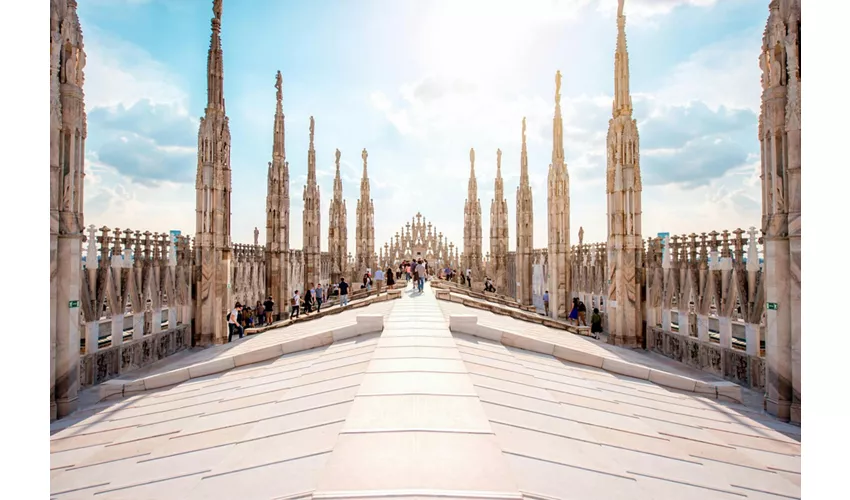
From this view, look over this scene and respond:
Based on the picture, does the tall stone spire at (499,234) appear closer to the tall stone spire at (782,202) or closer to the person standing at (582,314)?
the person standing at (582,314)

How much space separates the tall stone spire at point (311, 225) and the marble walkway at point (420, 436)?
69.2ft

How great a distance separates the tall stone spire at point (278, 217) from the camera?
2380cm

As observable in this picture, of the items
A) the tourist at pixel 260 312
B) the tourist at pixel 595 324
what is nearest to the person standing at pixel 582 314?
the tourist at pixel 595 324

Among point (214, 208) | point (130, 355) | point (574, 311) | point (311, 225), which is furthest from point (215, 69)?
point (574, 311)

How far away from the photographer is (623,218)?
1625 cm

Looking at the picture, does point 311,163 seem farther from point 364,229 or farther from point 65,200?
point 65,200

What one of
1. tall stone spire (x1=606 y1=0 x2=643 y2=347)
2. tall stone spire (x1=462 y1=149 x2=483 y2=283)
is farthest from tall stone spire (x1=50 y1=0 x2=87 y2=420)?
tall stone spire (x1=462 y1=149 x2=483 y2=283)

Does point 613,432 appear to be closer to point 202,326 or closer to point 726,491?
point 726,491

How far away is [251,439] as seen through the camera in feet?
13.3

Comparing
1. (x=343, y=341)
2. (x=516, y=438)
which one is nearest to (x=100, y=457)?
(x=343, y=341)

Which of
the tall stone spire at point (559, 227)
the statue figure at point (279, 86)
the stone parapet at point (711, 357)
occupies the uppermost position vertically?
the statue figure at point (279, 86)

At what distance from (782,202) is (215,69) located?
1885cm

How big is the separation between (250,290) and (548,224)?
53.7 ft

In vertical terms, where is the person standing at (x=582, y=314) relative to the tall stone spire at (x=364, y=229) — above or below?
below
